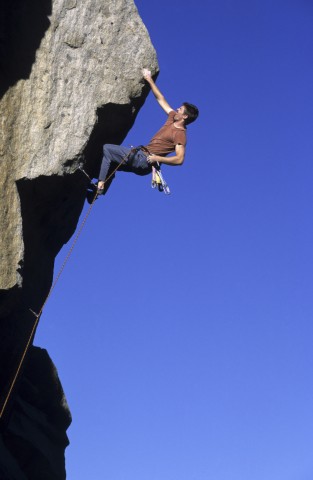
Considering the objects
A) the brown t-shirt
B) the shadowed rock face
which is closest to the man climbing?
the brown t-shirt

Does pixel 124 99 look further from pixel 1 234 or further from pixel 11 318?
pixel 11 318

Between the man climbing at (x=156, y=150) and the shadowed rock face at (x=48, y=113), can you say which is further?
the man climbing at (x=156, y=150)

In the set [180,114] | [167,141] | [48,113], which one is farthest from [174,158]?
[48,113]

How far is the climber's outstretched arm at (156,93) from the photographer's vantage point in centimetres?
1225

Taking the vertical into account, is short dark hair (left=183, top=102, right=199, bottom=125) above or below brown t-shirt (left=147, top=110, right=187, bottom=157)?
above

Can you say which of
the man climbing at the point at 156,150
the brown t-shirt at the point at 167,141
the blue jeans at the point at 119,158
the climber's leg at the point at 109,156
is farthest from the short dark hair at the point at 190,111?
the climber's leg at the point at 109,156

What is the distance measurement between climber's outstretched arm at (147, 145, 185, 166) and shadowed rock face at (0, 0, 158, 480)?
97cm

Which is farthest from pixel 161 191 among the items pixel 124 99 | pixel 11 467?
pixel 11 467

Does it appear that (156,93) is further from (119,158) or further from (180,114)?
(119,158)

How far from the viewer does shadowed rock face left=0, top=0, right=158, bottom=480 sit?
11289mm

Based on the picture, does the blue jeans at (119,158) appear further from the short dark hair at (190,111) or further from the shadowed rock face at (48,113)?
the short dark hair at (190,111)

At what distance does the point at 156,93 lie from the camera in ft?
40.5

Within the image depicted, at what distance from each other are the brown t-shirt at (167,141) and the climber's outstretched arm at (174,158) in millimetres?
97

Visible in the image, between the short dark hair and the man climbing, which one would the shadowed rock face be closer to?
the man climbing
